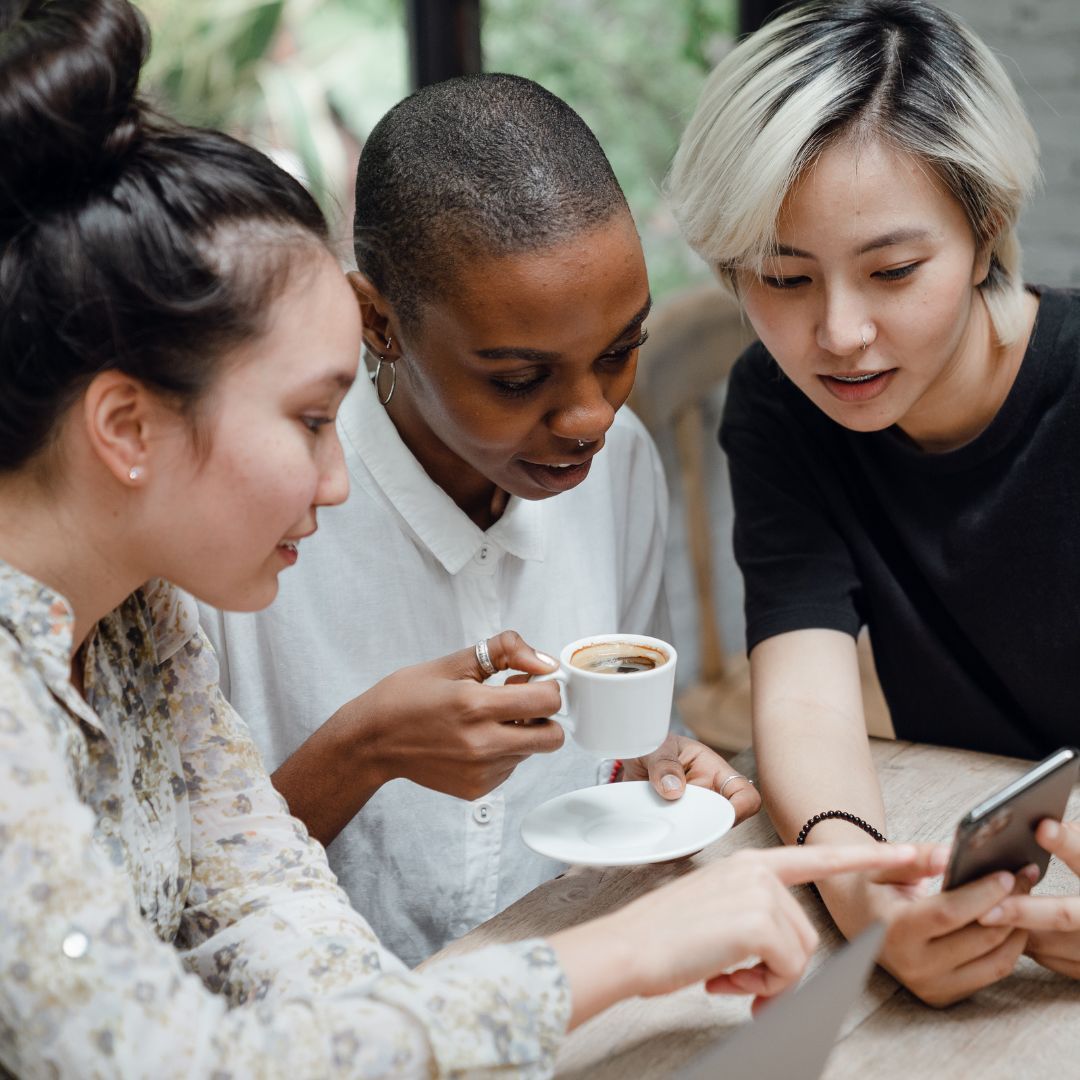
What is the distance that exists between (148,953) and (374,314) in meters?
Result: 0.67

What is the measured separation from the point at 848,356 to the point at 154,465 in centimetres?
69

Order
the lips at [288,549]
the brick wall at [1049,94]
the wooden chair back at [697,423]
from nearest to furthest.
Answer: the lips at [288,549] → the wooden chair back at [697,423] → the brick wall at [1049,94]

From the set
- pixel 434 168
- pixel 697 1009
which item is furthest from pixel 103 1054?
pixel 434 168

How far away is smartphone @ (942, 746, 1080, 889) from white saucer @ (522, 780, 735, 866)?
0.61ft

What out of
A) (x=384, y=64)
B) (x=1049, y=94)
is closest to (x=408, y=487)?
(x=384, y=64)

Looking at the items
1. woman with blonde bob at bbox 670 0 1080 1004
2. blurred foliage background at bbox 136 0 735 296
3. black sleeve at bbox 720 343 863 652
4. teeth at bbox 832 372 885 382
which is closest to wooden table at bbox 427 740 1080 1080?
woman with blonde bob at bbox 670 0 1080 1004

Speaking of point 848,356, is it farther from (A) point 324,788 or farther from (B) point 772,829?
(A) point 324,788

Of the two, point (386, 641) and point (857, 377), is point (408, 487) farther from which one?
point (857, 377)

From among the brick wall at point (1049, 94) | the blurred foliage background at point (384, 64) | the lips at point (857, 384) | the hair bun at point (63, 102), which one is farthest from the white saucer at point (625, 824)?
the brick wall at point (1049, 94)

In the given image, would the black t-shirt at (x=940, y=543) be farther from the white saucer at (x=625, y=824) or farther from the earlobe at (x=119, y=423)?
the earlobe at (x=119, y=423)

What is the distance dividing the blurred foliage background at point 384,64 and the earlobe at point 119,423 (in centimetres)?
108

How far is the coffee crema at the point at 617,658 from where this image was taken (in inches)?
41.4

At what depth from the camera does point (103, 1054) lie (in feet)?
2.24

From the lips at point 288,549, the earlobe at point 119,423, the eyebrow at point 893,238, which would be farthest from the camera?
the eyebrow at point 893,238
